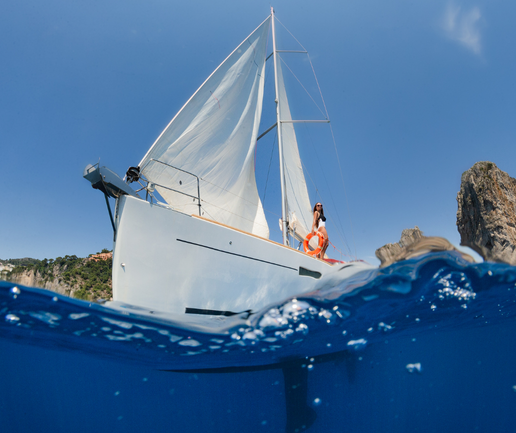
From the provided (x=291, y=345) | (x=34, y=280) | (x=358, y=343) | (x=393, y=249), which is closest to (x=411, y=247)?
(x=393, y=249)

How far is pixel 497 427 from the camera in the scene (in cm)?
2314

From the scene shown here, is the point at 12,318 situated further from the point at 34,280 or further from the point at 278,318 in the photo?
the point at 278,318

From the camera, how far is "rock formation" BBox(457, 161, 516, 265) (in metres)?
18.1

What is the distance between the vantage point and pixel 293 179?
9633 mm

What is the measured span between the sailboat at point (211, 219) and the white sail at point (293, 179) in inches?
3.1

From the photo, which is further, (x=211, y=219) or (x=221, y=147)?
(x=221, y=147)

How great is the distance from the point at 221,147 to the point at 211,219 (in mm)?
2609

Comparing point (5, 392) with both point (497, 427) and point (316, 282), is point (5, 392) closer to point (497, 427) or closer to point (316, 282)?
point (316, 282)

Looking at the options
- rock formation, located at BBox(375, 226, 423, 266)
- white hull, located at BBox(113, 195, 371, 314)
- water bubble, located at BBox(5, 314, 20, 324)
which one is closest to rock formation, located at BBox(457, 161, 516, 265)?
rock formation, located at BBox(375, 226, 423, 266)

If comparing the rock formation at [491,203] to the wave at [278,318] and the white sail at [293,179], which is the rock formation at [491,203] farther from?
the wave at [278,318]

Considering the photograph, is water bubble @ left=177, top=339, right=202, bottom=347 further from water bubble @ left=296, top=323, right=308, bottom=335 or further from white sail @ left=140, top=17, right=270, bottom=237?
white sail @ left=140, top=17, right=270, bottom=237

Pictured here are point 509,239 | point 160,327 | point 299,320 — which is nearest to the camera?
point 160,327

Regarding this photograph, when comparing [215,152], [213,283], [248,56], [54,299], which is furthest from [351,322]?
[248,56]

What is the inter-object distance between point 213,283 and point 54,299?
2.66 m
